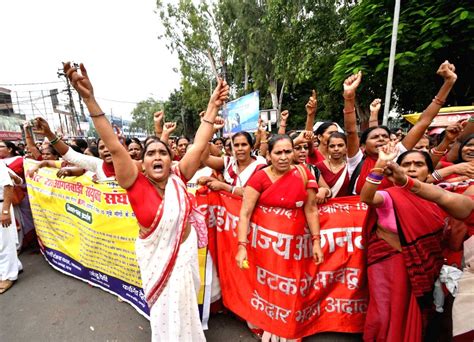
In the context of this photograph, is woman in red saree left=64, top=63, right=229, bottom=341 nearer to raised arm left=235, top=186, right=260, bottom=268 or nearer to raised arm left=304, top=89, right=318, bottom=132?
raised arm left=235, top=186, right=260, bottom=268

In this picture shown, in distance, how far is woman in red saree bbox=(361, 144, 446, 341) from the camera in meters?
1.86

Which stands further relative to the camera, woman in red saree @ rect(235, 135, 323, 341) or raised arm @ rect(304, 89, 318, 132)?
raised arm @ rect(304, 89, 318, 132)

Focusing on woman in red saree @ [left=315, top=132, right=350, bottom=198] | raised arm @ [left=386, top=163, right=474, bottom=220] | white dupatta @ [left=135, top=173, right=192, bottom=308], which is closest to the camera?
raised arm @ [left=386, top=163, right=474, bottom=220]

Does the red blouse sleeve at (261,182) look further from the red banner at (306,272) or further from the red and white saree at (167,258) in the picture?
the red and white saree at (167,258)

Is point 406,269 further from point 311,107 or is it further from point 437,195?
point 311,107

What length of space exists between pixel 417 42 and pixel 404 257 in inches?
299

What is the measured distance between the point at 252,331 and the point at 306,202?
4.39ft

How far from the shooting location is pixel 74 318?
106 inches

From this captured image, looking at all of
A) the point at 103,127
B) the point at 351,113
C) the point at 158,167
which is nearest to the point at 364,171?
the point at 351,113

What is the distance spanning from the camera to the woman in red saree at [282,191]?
2.05 meters

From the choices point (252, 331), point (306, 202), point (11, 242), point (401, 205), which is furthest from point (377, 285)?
point (11, 242)

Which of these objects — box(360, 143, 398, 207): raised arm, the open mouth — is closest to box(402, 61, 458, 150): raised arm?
box(360, 143, 398, 207): raised arm

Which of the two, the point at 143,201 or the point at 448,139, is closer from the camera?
the point at 143,201

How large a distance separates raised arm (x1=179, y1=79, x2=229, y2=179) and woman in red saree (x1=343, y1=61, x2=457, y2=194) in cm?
126
